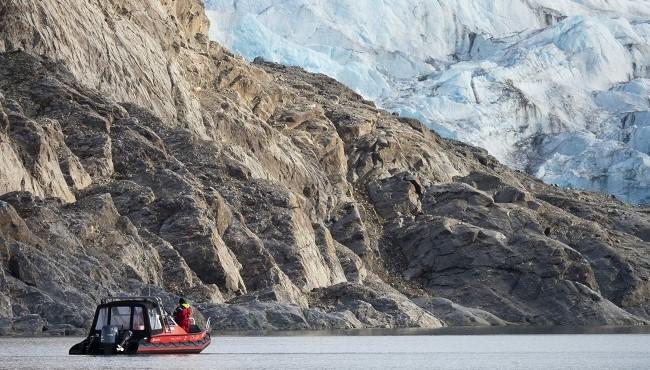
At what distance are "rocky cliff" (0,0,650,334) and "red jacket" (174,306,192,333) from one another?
21163 millimetres

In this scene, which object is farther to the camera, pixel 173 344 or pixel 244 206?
pixel 244 206

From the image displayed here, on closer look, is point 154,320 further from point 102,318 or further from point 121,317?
point 102,318

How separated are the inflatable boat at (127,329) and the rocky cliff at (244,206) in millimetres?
23337

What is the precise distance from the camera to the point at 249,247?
126000 millimetres

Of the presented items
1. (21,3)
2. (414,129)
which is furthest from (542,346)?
(414,129)

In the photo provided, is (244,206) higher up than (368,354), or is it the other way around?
(244,206)

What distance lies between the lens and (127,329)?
67.8m

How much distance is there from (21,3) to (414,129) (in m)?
74.5

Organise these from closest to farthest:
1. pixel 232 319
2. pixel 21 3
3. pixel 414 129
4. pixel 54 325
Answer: pixel 54 325
pixel 232 319
pixel 21 3
pixel 414 129

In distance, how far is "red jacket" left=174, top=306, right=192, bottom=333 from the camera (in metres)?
71.4

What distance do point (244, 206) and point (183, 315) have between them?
207 feet

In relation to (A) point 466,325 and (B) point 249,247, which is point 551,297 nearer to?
(A) point 466,325

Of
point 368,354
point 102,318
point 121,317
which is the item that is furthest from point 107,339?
point 368,354

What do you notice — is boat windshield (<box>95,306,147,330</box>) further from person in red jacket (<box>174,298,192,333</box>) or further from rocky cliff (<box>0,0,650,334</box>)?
rocky cliff (<box>0,0,650,334</box>)
